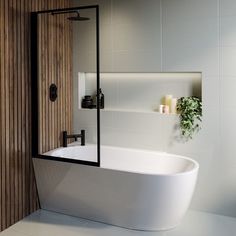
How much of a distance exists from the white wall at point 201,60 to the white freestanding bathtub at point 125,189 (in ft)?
0.86

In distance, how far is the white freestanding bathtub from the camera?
3.20 metres

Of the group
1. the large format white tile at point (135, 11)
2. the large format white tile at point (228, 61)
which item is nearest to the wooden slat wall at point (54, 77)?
the large format white tile at point (135, 11)

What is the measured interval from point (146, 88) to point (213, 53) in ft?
3.14

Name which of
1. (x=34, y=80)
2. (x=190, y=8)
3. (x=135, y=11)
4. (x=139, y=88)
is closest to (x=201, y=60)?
(x=190, y=8)

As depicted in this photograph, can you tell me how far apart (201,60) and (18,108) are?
2116mm

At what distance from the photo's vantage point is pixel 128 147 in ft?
13.9

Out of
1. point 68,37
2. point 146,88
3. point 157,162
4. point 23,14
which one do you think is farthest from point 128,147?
point 23,14

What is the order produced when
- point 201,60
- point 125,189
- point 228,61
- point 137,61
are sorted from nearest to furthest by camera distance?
point 125,189 < point 228,61 < point 201,60 < point 137,61

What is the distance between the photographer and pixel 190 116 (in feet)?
12.4

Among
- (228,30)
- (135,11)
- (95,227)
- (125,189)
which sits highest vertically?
(135,11)

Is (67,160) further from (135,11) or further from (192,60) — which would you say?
(135,11)

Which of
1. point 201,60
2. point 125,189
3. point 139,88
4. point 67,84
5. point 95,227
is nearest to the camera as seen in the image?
point 125,189

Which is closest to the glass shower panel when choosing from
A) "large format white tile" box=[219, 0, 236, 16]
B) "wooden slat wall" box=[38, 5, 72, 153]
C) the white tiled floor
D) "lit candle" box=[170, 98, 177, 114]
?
"wooden slat wall" box=[38, 5, 72, 153]

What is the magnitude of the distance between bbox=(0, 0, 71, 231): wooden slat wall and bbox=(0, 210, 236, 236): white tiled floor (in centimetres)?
20
